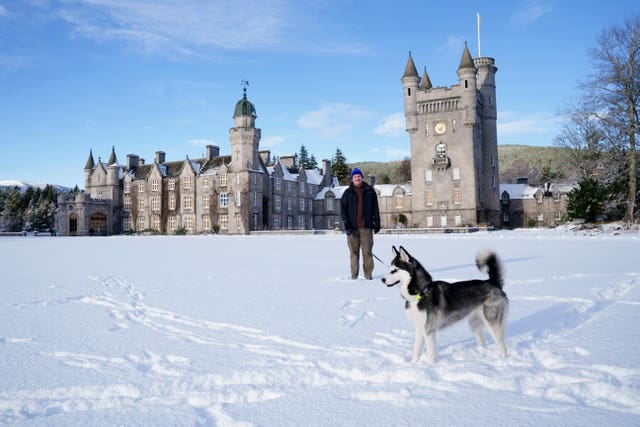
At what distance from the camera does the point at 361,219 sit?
9.02 m

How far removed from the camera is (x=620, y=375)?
3395mm

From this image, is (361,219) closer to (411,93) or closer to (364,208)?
(364,208)

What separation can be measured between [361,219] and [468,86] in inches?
1706

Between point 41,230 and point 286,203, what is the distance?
47.1 metres

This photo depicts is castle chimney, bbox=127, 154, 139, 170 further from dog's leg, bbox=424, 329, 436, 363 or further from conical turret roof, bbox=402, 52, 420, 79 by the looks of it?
dog's leg, bbox=424, 329, 436, 363

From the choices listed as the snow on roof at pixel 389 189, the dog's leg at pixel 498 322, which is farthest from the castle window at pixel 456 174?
the dog's leg at pixel 498 322

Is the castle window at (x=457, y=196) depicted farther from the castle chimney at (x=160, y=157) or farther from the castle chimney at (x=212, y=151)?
the castle chimney at (x=160, y=157)

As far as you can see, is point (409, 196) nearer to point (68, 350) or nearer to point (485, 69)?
point (485, 69)

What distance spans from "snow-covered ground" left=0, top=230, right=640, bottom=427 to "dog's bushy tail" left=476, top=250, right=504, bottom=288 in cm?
66

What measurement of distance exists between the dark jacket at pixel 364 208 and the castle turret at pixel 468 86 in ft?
138

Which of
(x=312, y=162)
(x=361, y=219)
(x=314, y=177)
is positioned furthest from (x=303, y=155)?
(x=361, y=219)

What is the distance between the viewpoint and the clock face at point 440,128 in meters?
48.7

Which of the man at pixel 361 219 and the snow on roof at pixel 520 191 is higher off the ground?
the snow on roof at pixel 520 191

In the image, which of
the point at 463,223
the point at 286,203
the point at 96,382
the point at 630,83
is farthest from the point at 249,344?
the point at 286,203
